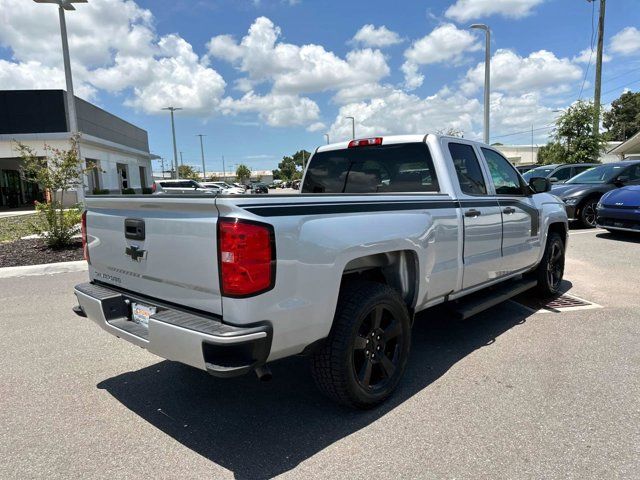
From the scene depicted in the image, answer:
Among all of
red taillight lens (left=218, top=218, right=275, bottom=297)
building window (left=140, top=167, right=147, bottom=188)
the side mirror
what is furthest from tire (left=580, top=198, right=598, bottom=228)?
building window (left=140, top=167, right=147, bottom=188)

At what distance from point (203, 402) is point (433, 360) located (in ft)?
6.51

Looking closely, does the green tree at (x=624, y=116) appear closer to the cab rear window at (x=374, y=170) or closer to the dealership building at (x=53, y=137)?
the dealership building at (x=53, y=137)

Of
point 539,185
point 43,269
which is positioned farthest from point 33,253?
point 539,185

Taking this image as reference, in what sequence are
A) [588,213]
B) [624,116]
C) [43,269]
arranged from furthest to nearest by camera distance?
[624,116]
[588,213]
[43,269]

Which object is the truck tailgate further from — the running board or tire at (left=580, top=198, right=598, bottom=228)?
tire at (left=580, top=198, right=598, bottom=228)

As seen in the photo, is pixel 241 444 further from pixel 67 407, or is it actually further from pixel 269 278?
pixel 67 407

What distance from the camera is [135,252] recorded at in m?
3.06

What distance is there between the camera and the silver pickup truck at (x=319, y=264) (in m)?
2.50

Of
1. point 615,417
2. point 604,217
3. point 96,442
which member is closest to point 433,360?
point 615,417

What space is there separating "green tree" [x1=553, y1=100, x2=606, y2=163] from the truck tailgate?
2491 centimetres

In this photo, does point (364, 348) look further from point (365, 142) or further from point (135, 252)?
point (365, 142)

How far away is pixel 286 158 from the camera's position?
124188 millimetres

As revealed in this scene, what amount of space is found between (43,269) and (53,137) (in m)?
21.7

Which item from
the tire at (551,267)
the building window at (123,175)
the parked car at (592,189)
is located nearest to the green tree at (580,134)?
the parked car at (592,189)
